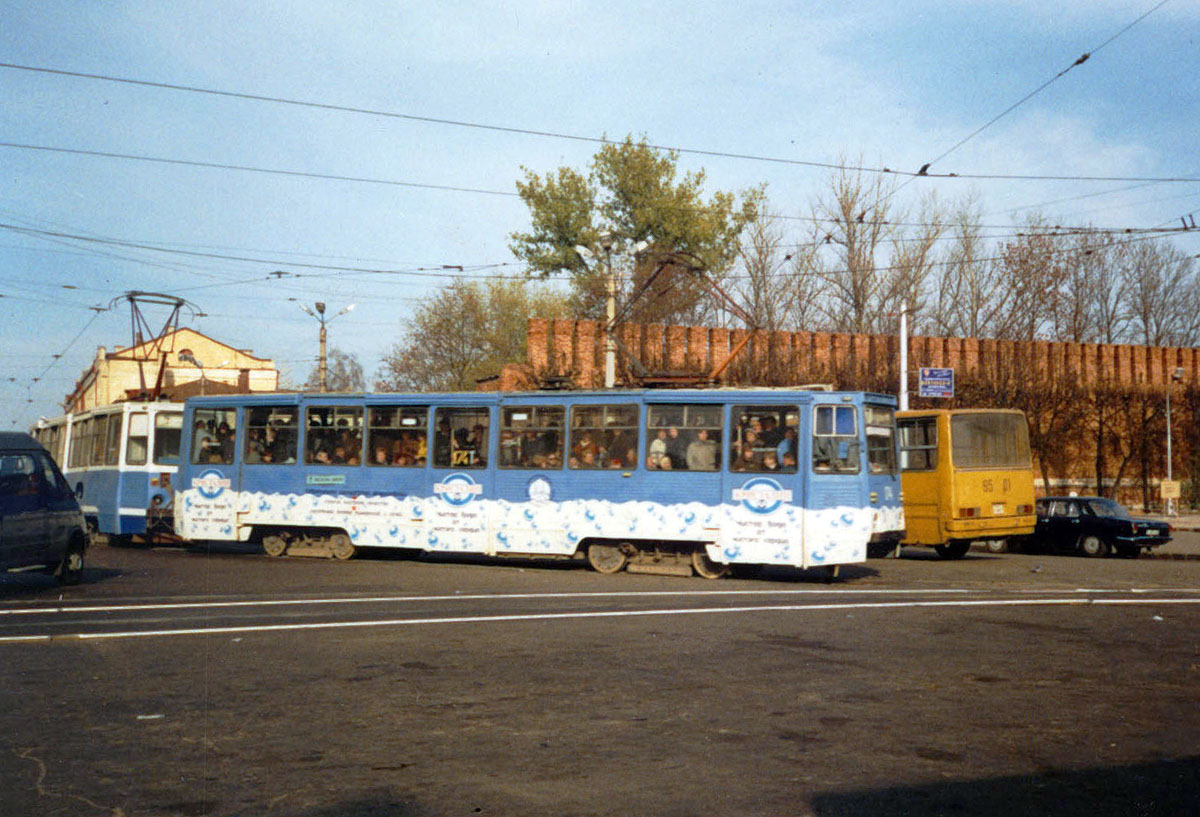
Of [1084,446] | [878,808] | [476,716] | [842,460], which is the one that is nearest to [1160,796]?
[878,808]

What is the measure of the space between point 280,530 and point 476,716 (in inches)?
636

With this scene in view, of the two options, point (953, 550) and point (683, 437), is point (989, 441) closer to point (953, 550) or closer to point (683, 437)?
point (953, 550)

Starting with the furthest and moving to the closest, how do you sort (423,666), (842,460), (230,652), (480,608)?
(842,460) < (480,608) < (230,652) < (423,666)

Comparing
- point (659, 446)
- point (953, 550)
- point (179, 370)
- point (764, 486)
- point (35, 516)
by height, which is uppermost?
point (179, 370)

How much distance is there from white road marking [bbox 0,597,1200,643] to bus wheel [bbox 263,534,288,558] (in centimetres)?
1112

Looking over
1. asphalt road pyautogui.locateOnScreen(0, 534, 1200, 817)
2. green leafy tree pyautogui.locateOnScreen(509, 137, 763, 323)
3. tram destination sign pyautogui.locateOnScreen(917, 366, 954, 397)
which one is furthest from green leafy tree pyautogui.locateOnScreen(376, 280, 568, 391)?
asphalt road pyautogui.locateOnScreen(0, 534, 1200, 817)

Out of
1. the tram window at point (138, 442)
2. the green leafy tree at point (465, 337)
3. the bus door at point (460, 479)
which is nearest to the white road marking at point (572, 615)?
the bus door at point (460, 479)

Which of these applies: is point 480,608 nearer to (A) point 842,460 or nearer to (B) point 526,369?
(A) point 842,460

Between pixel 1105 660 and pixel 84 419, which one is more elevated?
pixel 84 419

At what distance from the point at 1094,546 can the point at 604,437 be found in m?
13.1

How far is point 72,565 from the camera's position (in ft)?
54.2

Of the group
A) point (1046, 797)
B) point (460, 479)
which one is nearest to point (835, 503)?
point (460, 479)

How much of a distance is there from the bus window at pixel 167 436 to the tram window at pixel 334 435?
4.61m

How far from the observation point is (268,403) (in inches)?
897
